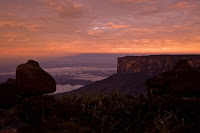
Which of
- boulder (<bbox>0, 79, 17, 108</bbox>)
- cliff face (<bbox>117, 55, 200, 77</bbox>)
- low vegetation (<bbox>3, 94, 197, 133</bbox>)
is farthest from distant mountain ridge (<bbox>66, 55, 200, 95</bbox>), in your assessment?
low vegetation (<bbox>3, 94, 197, 133</bbox>)

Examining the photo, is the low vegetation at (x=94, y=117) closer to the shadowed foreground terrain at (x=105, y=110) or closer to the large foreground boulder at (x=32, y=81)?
the shadowed foreground terrain at (x=105, y=110)

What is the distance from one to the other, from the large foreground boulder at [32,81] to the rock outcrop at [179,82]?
4944 mm

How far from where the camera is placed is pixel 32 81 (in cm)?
858

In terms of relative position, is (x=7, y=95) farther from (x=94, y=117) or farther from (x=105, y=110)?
(x=105, y=110)

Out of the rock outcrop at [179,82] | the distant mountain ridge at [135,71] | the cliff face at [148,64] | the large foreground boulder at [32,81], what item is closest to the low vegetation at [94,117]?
the large foreground boulder at [32,81]

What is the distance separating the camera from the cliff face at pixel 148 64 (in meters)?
76.7

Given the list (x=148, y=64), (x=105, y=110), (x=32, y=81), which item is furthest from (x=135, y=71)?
(x=32, y=81)

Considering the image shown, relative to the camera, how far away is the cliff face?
76.7 meters

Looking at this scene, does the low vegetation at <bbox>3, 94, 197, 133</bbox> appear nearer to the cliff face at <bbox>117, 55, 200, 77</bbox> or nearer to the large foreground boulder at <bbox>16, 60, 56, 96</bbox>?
the large foreground boulder at <bbox>16, 60, 56, 96</bbox>

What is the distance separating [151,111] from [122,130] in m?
1.52

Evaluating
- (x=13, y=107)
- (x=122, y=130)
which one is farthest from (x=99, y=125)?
(x=13, y=107)

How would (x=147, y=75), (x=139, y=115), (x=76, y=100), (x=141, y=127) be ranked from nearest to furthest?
(x=141, y=127) → (x=139, y=115) → (x=76, y=100) → (x=147, y=75)

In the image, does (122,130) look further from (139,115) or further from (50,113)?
(50,113)

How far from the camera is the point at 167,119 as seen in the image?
6480 millimetres
